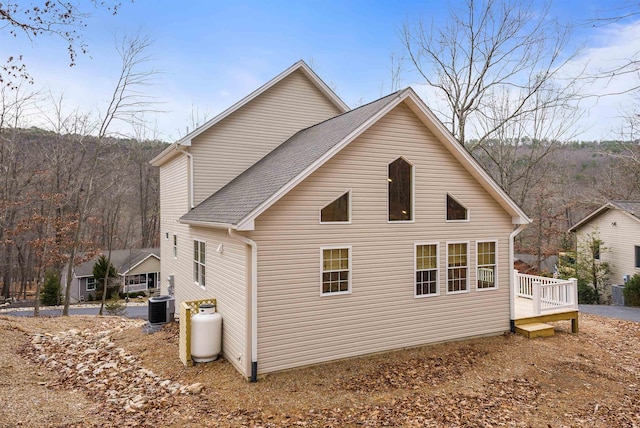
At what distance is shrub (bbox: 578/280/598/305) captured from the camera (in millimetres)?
20484

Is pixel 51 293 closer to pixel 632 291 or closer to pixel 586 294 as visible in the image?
pixel 586 294

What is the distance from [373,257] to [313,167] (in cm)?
264

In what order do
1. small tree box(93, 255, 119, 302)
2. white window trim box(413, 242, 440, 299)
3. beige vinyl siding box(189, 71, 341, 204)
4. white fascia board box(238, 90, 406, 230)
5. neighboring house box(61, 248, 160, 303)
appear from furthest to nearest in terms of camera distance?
neighboring house box(61, 248, 160, 303), small tree box(93, 255, 119, 302), beige vinyl siding box(189, 71, 341, 204), white window trim box(413, 242, 440, 299), white fascia board box(238, 90, 406, 230)

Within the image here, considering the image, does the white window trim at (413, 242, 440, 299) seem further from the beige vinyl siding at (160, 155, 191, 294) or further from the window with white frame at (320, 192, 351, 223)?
the beige vinyl siding at (160, 155, 191, 294)

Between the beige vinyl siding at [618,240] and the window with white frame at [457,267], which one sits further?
the beige vinyl siding at [618,240]

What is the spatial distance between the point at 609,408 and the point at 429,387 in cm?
320

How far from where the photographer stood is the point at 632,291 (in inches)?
707

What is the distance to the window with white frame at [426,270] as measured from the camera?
9609 mm

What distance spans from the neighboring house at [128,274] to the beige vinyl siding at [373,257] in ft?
92.9

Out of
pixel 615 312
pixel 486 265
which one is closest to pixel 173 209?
pixel 486 265

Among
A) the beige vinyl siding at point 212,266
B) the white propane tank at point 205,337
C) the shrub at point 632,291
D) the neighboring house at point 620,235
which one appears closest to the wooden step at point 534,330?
the beige vinyl siding at point 212,266

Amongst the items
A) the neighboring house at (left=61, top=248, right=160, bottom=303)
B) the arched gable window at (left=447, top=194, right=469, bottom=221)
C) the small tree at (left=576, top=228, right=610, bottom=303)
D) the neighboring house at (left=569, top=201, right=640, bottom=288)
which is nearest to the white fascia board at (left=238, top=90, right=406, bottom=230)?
the arched gable window at (left=447, top=194, right=469, bottom=221)

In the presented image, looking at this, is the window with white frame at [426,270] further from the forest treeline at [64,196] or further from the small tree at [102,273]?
the small tree at [102,273]

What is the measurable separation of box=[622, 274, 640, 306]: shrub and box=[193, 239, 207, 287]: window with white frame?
1949 cm
